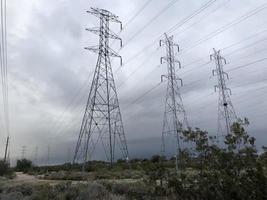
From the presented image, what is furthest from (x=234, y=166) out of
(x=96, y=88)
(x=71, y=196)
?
(x=96, y=88)

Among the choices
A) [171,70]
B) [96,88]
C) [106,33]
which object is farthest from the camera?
[171,70]

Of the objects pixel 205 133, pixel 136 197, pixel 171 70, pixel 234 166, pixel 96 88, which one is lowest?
pixel 136 197

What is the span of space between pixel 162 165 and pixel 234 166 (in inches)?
108

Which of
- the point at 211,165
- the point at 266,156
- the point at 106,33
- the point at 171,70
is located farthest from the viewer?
the point at 171,70

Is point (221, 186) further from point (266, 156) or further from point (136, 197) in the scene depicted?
point (136, 197)

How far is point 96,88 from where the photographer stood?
133 feet

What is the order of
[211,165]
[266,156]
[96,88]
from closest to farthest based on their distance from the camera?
[266,156] → [211,165] → [96,88]

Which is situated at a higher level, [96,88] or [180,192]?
[96,88]

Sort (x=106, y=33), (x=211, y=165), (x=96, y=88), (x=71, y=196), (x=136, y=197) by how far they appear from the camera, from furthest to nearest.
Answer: (x=106, y=33)
(x=96, y=88)
(x=71, y=196)
(x=136, y=197)
(x=211, y=165)

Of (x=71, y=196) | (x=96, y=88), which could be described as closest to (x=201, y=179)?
(x=71, y=196)

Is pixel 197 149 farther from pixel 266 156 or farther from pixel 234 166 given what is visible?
pixel 266 156

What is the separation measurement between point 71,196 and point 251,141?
1050cm

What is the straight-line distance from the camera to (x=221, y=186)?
32.0ft

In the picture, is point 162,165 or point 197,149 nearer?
point 197,149
